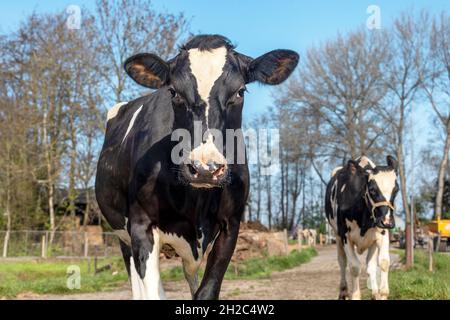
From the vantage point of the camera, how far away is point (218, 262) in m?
4.48

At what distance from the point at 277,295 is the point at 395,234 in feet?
125

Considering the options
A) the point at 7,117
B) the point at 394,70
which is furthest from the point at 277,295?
the point at 394,70

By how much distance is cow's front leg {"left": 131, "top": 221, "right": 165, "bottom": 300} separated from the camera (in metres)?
4.29

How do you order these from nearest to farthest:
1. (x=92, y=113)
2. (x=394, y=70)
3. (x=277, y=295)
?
(x=277, y=295)
(x=92, y=113)
(x=394, y=70)

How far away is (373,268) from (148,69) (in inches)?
309

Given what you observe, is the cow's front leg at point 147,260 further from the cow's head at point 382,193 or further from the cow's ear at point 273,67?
the cow's head at point 382,193

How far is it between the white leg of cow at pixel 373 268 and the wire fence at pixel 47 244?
21381 mm

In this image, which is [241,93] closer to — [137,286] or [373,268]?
[137,286]

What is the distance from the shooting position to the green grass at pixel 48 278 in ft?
56.0

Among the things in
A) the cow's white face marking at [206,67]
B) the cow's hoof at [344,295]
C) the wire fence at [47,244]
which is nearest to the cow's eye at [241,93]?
the cow's white face marking at [206,67]

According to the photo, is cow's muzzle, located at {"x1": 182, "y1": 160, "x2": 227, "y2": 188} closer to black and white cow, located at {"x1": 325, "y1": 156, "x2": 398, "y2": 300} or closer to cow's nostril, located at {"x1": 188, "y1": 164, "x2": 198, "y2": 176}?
cow's nostril, located at {"x1": 188, "y1": 164, "x2": 198, "y2": 176}

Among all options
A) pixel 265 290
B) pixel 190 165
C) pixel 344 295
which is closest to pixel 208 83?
pixel 190 165
